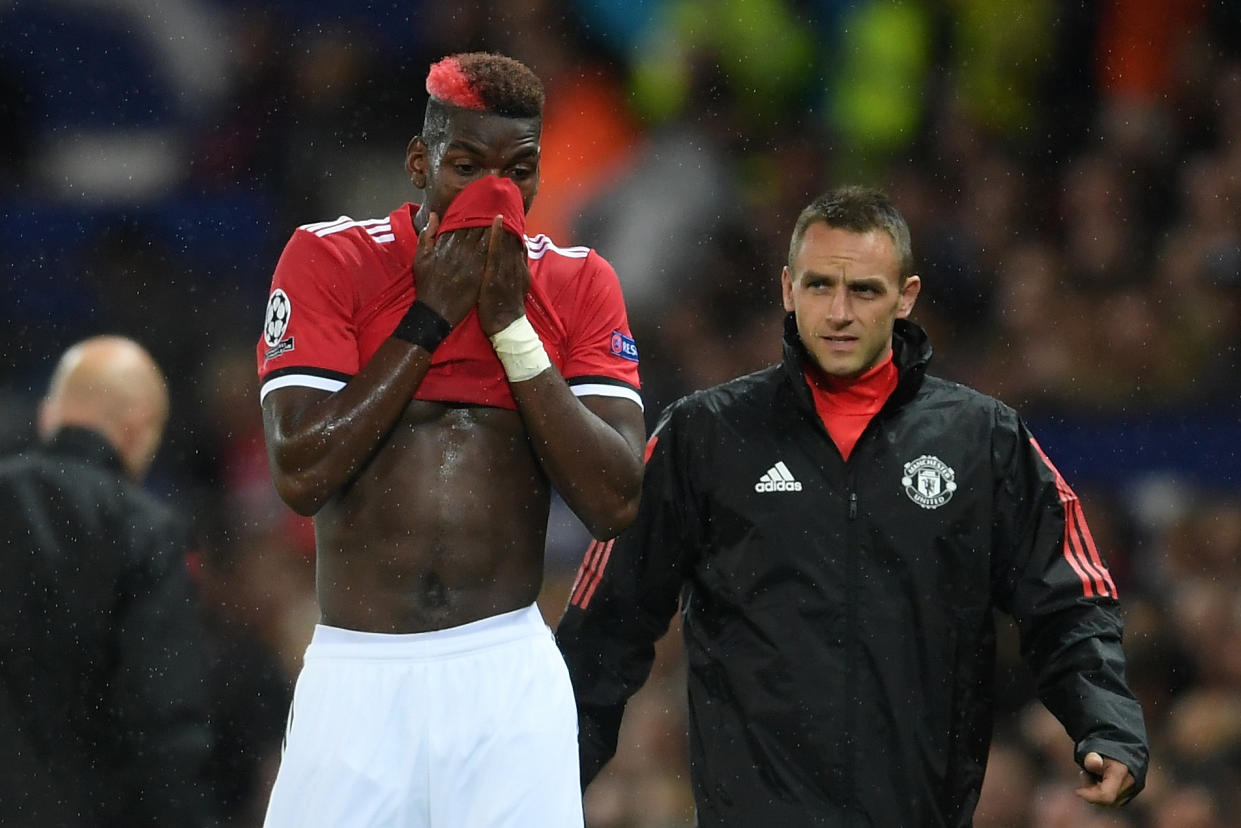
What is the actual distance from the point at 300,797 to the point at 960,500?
4.49 ft

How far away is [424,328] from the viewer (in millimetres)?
2479

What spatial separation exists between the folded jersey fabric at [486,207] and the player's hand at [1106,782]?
139 centimetres

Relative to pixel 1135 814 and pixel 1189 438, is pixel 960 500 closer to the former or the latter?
pixel 1135 814

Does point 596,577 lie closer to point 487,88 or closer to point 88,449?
point 487,88

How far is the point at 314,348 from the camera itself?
2.56 metres

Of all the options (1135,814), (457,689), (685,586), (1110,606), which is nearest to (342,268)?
(457,689)

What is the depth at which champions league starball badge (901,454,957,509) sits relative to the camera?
3.14m

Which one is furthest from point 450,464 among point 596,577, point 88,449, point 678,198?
point 678,198

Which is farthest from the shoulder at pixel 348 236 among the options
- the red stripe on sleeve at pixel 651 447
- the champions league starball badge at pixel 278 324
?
the red stripe on sleeve at pixel 651 447

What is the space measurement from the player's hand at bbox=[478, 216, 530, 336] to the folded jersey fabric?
0.06ft

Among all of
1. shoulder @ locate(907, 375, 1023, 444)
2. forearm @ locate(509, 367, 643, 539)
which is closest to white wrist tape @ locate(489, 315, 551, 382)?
forearm @ locate(509, 367, 643, 539)

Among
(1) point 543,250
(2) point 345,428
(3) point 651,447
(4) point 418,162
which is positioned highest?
(4) point 418,162

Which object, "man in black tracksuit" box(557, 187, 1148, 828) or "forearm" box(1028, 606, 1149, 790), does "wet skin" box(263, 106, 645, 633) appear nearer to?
"man in black tracksuit" box(557, 187, 1148, 828)

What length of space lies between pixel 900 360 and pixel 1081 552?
0.50 meters
